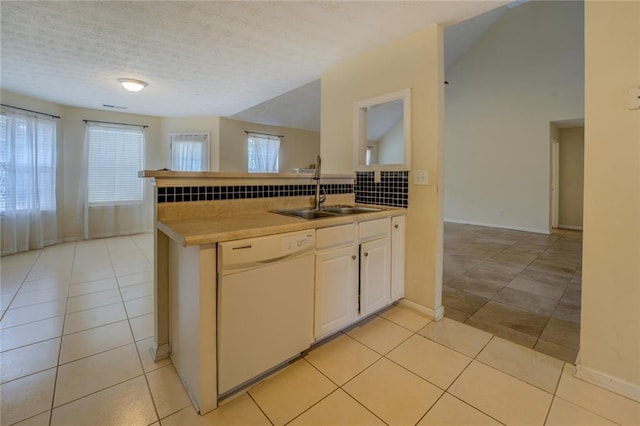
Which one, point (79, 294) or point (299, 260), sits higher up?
point (299, 260)

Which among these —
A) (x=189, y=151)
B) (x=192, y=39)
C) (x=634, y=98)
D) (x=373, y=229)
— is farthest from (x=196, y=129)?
(x=634, y=98)

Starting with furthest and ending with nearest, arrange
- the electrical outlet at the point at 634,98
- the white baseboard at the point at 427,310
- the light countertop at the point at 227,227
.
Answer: the white baseboard at the point at 427,310, the electrical outlet at the point at 634,98, the light countertop at the point at 227,227

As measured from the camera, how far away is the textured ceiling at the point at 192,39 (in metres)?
2.13

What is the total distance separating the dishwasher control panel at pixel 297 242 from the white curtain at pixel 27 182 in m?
4.91

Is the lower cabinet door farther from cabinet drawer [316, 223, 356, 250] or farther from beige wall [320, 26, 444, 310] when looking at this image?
beige wall [320, 26, 444, 310]

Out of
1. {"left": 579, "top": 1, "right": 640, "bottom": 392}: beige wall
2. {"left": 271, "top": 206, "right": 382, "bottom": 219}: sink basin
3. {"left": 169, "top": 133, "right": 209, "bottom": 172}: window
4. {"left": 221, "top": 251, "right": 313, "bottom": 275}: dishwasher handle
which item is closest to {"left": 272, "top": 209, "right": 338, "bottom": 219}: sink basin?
{"left": 271, "top": 206, "right": 382, "bottom": 219}: sink basin

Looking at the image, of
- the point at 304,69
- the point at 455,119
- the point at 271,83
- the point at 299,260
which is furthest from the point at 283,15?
the point at 455,119

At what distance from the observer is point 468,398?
4.66 ft

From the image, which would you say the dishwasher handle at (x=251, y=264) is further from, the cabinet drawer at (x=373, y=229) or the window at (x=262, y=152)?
the window at (x=262, y=152)

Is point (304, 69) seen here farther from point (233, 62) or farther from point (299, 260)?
point (299, 260)

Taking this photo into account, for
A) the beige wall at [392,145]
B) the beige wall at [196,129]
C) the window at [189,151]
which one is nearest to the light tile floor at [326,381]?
the window at [189,151]

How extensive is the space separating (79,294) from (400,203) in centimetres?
311

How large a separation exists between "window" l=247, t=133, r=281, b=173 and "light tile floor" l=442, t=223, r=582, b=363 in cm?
423

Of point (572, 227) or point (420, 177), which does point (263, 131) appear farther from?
point (572, 227)
